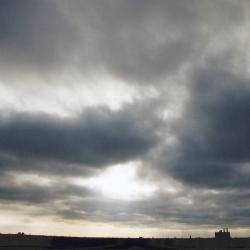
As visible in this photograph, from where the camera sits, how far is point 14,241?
100m

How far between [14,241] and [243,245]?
54.7 meters

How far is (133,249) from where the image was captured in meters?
101

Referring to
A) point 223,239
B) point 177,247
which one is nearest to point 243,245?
point 223,239

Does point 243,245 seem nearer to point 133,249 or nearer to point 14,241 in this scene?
point 133,249

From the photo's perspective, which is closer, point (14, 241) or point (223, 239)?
point (14, 241)

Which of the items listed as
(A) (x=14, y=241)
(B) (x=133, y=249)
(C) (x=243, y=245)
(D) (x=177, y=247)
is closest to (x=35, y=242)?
(A) (x=14, y=241)

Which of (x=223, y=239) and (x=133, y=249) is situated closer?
(x=133, y=249)

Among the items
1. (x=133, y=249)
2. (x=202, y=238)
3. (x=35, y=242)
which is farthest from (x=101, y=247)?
(x=202, y=238)

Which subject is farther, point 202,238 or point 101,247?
point 202,238

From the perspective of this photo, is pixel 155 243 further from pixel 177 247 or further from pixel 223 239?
pixel 223 239

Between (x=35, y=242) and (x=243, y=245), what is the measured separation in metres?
50.0

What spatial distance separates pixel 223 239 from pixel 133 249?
75.6 ft

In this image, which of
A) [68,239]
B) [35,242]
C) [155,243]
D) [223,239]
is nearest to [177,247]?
[155,243]

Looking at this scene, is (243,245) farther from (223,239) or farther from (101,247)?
(101,247)
